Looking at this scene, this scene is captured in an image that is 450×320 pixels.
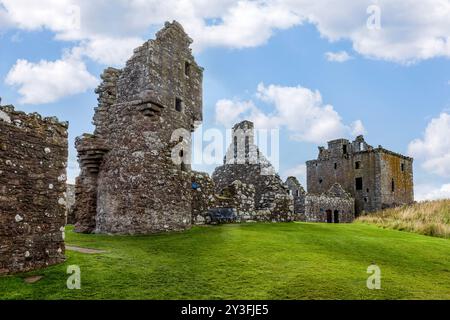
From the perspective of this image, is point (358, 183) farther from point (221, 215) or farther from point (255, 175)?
point (221, 215)

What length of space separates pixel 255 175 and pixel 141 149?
399 inches

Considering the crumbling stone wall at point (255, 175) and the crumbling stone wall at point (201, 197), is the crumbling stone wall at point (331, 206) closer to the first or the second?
the crumbling stone wall at point (255, 175)

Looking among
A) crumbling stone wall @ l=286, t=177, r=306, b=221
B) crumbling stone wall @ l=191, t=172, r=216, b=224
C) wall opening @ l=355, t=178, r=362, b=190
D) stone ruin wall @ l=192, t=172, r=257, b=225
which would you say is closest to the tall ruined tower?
crumbling stone wall @ l=191, t=172, r=216, b=224

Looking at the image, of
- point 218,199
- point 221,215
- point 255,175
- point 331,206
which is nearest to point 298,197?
point 331,206

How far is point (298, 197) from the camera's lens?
131 ft

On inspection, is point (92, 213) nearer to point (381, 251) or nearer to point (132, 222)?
point (132, 222)

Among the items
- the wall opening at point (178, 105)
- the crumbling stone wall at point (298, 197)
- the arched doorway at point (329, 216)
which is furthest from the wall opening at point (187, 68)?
the arched doorway at point (329, 216)

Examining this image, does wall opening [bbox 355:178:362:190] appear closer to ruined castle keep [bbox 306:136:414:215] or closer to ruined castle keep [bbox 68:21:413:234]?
ruined castle keep [bbox 306:136:414:215]

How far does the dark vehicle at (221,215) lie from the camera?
19.8m

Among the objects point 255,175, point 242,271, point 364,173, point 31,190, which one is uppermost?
point 364,173

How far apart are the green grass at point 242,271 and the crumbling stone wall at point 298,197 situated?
25.4 meters

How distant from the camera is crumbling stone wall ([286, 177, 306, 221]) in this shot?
3894cm
